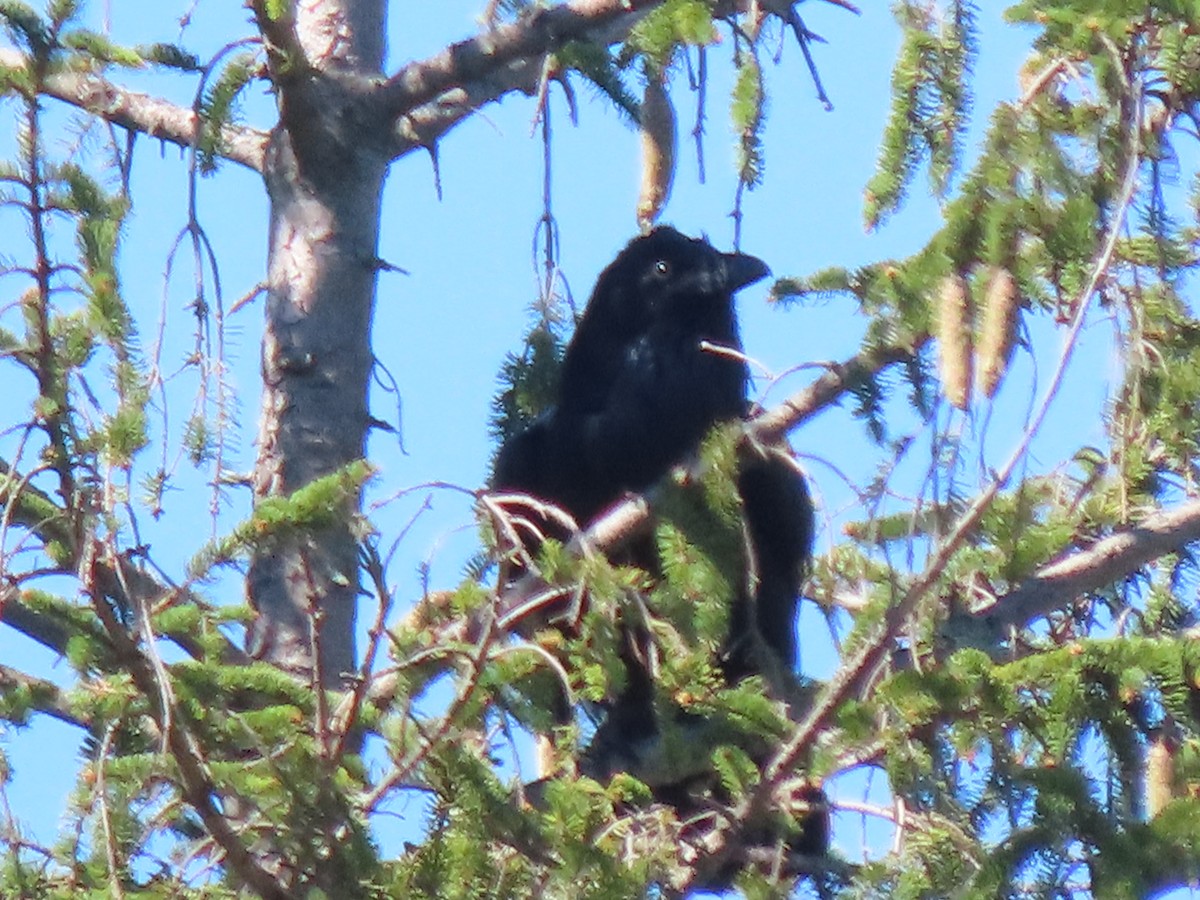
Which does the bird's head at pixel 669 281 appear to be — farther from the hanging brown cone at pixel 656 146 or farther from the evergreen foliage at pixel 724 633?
the evergreen foliage at pixel 724 633

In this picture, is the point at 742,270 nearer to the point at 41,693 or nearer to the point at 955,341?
the point at 41,693

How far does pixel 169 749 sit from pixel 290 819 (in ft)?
0.74

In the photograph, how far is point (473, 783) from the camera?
274cm

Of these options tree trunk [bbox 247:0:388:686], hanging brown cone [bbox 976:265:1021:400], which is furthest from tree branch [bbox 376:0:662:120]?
hanging brown cone [bbox 976:265:1021:400]

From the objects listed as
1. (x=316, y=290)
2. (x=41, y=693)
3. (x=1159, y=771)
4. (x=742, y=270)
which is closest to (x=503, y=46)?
(x=316, y=290)

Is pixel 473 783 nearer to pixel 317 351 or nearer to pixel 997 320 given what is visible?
pixel 997 320

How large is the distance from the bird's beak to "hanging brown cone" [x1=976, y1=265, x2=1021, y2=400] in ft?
8.72

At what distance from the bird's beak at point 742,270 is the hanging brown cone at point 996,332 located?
8.72ft

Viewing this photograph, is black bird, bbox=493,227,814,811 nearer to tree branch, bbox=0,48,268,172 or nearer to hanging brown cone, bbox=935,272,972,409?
tree branch, bbox=0,48,268,172

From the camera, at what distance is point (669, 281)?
5.35 metres

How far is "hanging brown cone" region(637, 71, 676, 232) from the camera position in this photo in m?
4.07

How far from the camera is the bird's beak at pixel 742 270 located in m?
5.20

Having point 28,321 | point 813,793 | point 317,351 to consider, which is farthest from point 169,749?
point 317,351

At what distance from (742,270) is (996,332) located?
9.16 feet
